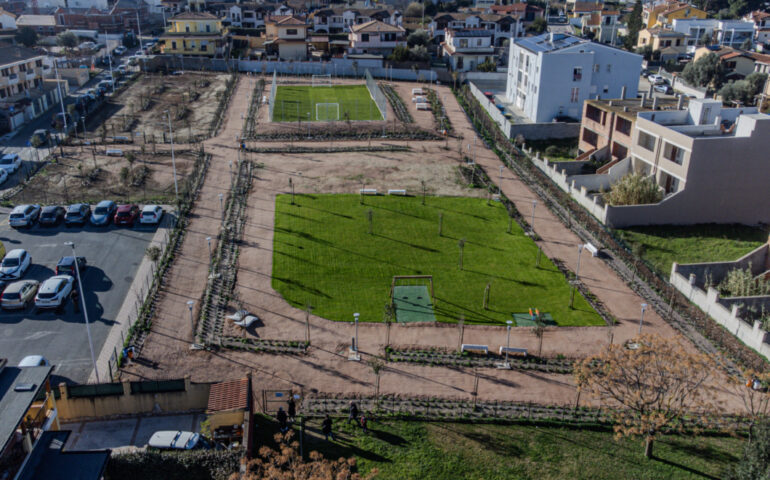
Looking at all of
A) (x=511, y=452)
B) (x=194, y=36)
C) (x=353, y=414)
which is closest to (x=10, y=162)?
(x=353, y=414)

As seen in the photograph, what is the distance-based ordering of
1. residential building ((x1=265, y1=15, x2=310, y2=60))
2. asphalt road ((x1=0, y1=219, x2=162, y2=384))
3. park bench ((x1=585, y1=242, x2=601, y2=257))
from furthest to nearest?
residential building ((x1=265, y1=15, x2=310, y2=60)), park bench ((x1=585, y1=242, x2=601, y2=257)), asphalt road ((x1=0, y1=219, x2=162, y2=384))

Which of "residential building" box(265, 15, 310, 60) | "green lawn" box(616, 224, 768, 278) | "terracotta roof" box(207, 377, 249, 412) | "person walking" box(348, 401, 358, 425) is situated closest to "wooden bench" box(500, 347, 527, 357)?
"person walking" box(348, 401, 358, 425)

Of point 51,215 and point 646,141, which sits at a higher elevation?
point 646,141

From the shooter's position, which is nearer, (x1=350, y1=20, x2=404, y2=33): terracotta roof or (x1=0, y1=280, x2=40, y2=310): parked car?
(x1=0, y1=280, x2=40, y2=310): parked car

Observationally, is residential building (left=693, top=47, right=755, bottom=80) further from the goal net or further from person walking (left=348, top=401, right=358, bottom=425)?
person walking (left=348, top=401, right=358, bottom=425)

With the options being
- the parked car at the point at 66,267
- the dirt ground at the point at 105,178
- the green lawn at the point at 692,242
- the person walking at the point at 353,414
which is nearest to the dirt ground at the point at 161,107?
the dirt ground at the point at 105,178

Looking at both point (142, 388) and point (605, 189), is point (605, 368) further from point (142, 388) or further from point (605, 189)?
point (605, 189)

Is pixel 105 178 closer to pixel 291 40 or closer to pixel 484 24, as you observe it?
pixel 291 40

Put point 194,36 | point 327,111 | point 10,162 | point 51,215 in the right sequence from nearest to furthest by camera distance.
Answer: point 51,215, point 10,162, point 327,111, point 194,36
